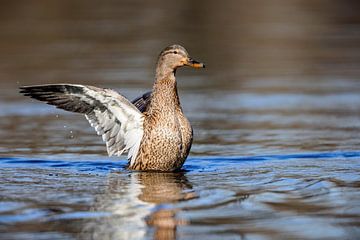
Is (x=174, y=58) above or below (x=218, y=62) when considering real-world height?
below

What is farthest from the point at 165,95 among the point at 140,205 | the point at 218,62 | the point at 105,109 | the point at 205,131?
the point at 218,62

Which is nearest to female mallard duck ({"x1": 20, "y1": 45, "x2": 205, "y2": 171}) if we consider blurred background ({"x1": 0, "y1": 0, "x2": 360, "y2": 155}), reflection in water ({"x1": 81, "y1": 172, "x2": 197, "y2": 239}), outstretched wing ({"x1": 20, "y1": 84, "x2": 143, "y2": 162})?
outstretched wing ({"x1": 20, "y1": 84, "x2": 143, "y2": 162})

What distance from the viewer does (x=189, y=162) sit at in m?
11.1

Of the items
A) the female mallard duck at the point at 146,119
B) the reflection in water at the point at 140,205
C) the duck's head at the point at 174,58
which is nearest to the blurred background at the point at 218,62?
the female mallard duck at the point at 146,119

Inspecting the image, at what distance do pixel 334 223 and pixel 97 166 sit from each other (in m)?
3.86

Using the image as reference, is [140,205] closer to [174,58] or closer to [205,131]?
[174,58]

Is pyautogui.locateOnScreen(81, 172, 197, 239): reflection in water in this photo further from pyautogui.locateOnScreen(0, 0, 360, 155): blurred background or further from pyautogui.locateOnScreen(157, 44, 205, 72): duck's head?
pyautogui.locateOnScreen(0, 0, 360, 155): blurred background

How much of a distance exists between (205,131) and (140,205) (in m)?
4.46

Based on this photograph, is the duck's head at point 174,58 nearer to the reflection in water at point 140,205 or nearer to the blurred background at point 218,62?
the reflection in water at point 140,205

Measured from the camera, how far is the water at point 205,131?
312 inches

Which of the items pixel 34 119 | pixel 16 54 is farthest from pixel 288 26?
pixel 34 119

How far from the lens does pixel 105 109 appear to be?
10617 millimetres

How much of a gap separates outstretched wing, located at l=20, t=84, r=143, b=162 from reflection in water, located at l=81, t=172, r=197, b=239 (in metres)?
0.47

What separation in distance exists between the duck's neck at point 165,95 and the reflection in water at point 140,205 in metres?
0.71
